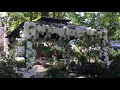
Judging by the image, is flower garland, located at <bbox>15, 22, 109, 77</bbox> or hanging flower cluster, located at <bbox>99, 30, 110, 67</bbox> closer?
flower garland, located at <bbox>15, 22, 109, 77</bbox>

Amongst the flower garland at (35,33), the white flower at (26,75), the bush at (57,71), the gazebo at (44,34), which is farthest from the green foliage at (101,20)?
the white flower at (26,75)

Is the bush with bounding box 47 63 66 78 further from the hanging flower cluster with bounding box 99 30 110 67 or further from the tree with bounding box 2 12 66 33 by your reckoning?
the tree with bounding box 2 12 66 33

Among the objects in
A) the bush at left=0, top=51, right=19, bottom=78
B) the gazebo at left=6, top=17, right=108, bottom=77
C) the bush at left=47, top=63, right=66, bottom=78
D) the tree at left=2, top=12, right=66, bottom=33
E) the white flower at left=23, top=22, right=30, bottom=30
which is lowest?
the bush at left=47, top=63, right=66, bottom=78

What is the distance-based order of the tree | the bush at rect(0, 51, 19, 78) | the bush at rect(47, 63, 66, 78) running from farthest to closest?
the tree, the bush at rect(47, 63, 66, 78), the bush at rect(0, 51, 19, 78)

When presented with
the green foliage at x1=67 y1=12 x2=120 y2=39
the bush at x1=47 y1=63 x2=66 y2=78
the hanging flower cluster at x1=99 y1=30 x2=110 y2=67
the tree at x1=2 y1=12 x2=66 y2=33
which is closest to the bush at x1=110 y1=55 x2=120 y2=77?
the hanging flower cluster at x1=99 y1=30 x2=110 y2=67

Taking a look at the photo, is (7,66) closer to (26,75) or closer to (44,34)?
(26,75)

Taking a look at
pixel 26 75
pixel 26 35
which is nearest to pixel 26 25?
pixel 26 35

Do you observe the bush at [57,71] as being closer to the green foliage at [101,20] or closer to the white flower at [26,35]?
the white flower at [26,35]
